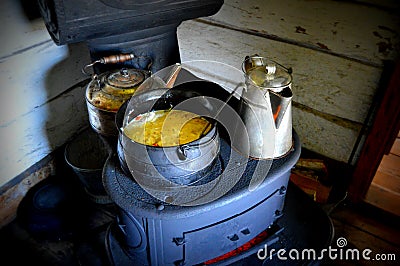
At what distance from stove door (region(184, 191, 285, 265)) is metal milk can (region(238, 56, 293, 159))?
0.68 feet

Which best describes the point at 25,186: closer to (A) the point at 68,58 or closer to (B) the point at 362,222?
(A) the point at 68,58

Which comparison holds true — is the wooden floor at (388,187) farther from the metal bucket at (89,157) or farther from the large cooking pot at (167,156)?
the metal bucket at (89,157)

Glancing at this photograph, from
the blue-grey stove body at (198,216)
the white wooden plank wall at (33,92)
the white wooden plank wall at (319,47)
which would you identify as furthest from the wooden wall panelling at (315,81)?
the white wooden plank wall at (33,92)

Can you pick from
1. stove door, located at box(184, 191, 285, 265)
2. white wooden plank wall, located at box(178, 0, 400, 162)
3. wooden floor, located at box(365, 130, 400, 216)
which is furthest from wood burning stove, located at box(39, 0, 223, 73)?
wooden floor, located at box(365, 130, 400, 216)

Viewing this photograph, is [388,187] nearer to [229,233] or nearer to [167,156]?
[229,233]

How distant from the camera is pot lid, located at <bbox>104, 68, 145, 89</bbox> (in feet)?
4.44

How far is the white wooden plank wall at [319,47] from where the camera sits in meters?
1.33

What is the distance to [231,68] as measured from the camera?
1800mm

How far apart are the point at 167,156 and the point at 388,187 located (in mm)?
1471

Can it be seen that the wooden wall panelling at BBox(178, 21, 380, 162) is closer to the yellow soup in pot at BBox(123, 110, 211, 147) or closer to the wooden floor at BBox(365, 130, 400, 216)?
the wooden floor at BBox(365, 130, 400, 216)

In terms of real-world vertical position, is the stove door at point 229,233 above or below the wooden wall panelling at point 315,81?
below

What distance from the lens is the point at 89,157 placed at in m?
1.91

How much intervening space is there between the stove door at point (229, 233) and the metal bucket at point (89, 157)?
69cm

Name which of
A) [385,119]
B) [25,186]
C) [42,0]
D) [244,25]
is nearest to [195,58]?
[244,25]
